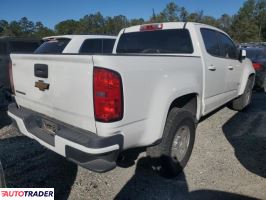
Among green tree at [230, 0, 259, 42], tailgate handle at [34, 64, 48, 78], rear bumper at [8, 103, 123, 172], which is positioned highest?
green tree at [230, 0, 259, 42]

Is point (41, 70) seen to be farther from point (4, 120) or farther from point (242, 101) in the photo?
point (242, 101)

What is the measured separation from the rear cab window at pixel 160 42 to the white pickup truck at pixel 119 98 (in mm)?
15

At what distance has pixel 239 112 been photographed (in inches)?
269

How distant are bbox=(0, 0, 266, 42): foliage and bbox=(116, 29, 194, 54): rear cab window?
5059cm

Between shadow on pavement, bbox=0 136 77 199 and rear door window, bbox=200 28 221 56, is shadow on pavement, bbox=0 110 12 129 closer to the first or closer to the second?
shadow on pavement, bbox=0 136 77 199

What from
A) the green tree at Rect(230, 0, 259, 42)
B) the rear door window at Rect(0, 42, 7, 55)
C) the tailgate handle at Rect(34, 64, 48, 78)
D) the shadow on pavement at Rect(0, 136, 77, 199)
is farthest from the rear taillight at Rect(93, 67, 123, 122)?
the green tree at Rect(230, 0, 259, 42)

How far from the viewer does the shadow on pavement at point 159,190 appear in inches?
132

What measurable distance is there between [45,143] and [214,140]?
2987mm

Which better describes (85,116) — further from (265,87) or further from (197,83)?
(265,87)

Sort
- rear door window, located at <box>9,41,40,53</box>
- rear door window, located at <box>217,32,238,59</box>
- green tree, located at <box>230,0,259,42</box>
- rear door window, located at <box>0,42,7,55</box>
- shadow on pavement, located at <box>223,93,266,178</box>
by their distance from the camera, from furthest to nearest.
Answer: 1. green tree, located at <box>230,0,259,42</box>
2. rear door window, located at <box>9,41,40,53</box>
3. rear door window, located at <box>0,42,7,55</box>
4. rear door window, located at <box>217,32,238,59</box>
5. shadow on pavement, located at <box>223,93,266,178</box>

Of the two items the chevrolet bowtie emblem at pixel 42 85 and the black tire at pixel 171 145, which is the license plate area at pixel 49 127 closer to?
the chevrolet bowtie emblem at pixel 42 85

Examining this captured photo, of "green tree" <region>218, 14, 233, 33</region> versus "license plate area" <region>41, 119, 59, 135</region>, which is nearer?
"license plate area" <region>41, 119, 59, 135</region>

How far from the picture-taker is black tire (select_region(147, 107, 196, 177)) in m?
3.45

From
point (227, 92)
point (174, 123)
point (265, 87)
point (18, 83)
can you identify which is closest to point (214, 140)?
point (227, 92)
